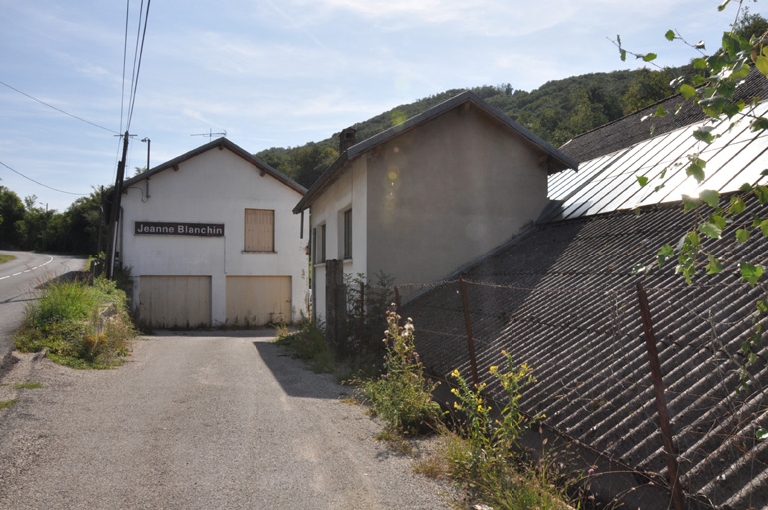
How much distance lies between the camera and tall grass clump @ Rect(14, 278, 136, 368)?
10.5 m

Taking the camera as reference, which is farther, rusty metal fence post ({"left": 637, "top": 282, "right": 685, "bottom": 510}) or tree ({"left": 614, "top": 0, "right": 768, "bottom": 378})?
rusty metal fence post ({"left": 637, "top": 282, "right": 685, "bottom": 510})

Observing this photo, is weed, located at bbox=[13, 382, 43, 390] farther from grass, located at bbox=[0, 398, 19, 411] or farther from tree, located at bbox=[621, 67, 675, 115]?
tree, located at bbox=[621, 67, 675, 115]

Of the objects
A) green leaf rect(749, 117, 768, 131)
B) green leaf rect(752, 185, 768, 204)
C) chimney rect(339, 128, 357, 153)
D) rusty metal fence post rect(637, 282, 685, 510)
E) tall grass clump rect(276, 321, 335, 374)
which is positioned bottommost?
tall grass clump rect(276, 321, 335, 374)

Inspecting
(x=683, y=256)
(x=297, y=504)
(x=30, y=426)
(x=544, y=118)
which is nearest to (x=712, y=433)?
(x=683, y=256)

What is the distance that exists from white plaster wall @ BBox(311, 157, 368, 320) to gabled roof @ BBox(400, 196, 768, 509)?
8.89 ft

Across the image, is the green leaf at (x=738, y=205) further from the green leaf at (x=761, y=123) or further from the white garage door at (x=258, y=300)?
the white garage door at (x=258, y=300)

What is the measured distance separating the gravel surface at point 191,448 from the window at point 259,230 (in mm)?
16582

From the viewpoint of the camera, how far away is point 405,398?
22.0ft

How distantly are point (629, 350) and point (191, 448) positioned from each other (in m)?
4.01

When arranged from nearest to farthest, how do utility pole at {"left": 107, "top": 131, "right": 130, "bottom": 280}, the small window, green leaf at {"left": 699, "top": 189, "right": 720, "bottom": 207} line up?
green leaf at {"left": 699, "top": 189, "right": 720, "bottom": 207}
the small window
utility pole at {"left": 107, "top": 131, "right": 130, "bottom": 280}

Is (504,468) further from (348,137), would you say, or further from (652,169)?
(348,137)

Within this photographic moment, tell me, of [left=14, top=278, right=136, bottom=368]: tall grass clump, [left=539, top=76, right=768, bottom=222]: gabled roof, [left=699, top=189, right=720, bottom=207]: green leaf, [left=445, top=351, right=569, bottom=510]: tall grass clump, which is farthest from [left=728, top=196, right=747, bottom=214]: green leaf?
[left=14, top=278, right=136, bottom=368]: tall grass clump

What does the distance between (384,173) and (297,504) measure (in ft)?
26.4

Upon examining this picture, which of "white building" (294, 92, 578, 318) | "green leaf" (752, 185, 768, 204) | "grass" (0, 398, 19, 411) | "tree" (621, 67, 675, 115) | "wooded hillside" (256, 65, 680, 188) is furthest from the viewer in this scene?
Answer: "wooded hillside" (256, 65, 680, 188)
